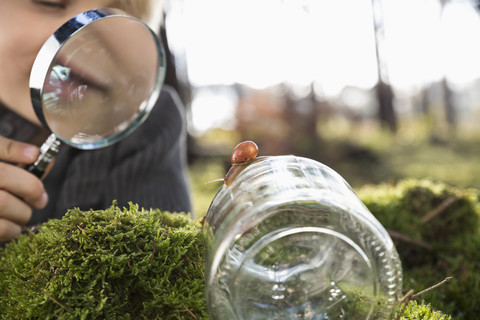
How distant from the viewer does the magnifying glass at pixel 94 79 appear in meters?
0.78

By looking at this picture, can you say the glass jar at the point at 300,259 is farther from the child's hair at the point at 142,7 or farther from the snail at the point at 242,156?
the child's hair at the point at 142,7

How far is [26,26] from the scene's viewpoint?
92 centimetres

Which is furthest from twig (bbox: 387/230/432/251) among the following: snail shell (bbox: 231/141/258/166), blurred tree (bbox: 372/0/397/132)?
blurred tree (bbox: 372/0/397/132)

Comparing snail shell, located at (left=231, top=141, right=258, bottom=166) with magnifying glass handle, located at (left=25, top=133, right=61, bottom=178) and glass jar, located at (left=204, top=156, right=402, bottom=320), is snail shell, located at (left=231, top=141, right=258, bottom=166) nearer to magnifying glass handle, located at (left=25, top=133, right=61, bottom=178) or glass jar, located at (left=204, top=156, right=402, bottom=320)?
glass jar, located at (left=204, top=156, right=402, bottom=320)

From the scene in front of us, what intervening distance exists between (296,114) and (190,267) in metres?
6.92

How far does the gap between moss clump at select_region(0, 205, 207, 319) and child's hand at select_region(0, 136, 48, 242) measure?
0.91ft

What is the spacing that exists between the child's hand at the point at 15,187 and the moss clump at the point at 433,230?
82 centimetres

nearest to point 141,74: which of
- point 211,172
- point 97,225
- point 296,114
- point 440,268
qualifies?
point 97,225

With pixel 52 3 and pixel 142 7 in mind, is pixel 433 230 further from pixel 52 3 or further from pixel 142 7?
pixel 52 3

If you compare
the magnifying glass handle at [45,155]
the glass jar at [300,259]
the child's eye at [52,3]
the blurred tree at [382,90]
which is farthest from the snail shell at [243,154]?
the blurred tree at [382,90]

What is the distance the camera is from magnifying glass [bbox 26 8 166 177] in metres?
0.78

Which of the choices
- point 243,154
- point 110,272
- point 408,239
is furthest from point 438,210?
point 110,272

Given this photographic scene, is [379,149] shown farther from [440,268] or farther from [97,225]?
[97,225]

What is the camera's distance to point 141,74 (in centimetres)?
96
